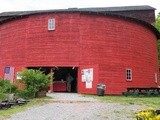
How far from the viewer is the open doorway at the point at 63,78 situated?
92.0 feet

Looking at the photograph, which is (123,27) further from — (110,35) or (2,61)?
(2,61)

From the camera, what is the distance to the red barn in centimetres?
2658

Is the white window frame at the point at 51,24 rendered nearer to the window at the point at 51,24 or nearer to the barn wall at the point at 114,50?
the window at the point at 51,24

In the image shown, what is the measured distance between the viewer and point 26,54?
91.1 ft

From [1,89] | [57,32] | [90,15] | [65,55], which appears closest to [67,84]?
[65,55]

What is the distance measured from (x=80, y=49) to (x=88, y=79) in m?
2.81

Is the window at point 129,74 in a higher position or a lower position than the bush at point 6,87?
higher

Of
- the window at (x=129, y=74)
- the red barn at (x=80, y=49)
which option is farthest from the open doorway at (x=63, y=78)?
the window at (x=129, y=74)

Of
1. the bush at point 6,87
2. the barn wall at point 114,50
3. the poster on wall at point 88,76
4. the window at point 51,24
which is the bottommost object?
the bush at point 6,87

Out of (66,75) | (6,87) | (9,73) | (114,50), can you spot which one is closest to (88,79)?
(114,50)

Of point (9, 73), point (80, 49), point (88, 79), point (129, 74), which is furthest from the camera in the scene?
point (9, 73)

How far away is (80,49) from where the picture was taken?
2669cm

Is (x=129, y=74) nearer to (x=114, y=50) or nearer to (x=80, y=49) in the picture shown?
(x=114, y=50)

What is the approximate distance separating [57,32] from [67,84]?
4.98m
